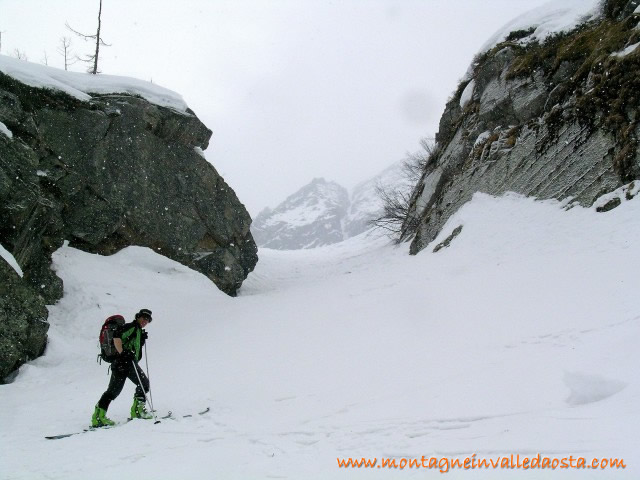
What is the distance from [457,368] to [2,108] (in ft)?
53.4

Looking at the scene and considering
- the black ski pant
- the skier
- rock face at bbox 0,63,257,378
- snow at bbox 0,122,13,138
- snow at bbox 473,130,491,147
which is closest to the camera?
the black ski pant

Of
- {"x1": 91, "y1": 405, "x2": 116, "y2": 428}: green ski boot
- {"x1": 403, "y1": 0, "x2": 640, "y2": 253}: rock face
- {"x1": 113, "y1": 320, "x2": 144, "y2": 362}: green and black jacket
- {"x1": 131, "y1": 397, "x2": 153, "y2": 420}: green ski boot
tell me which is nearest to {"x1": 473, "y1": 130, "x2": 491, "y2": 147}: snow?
{"x1": 403, "y1": 0, "x2": 640, "y2": 253}: rock face

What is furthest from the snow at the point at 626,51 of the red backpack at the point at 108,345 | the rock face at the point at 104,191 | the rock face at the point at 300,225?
the rock face at the point at 300,225

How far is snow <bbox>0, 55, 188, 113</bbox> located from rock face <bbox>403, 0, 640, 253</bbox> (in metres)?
15.2

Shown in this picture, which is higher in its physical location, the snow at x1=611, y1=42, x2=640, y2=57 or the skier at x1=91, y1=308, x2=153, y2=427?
the snow at x1=611, y1=42, x2=640, y2=57

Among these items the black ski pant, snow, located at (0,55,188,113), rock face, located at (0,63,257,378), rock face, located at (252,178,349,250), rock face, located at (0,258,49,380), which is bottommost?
the black ski pant

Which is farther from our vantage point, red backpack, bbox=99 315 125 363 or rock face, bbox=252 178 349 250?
rock face, bbox=252 178 349 250

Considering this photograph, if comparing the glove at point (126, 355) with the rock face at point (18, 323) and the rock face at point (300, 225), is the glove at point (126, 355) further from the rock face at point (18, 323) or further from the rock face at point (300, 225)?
the rock face at point (300, 225)

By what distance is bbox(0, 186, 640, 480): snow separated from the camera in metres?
4.62

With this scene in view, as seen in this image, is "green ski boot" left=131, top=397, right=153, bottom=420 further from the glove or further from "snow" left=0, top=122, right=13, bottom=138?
"snow" left=0, top=122, right=13, bottom=138

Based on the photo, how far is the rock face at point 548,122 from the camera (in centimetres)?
1223

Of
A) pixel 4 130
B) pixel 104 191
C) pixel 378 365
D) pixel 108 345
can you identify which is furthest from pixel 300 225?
pixel 108 345

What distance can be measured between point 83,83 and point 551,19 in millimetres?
23346

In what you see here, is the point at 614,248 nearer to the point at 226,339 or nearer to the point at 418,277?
the point at 418,277
